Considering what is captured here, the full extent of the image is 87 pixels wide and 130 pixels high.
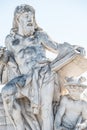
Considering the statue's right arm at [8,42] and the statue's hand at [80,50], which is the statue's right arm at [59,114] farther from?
the statue's right arm at [8,42]

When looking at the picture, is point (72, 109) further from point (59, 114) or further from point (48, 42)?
point (48, 42)

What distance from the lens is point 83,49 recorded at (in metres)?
9.80

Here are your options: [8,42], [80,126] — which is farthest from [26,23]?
[80,126]

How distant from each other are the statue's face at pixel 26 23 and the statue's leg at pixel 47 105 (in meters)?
1.59

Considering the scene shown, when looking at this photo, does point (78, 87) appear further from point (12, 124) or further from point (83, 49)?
point (12, 124)

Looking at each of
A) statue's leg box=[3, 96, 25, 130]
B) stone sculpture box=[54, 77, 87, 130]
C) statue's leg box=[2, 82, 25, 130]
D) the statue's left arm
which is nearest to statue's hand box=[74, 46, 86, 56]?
stone sculpture box=[54, 77, 87, 130]

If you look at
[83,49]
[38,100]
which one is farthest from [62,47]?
[38,100]

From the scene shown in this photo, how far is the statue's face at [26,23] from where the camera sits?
10.7 m

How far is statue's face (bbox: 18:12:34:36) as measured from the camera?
10.7m

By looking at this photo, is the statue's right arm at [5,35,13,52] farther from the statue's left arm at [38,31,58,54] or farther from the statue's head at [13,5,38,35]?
the statue's left arm at [38,31,58,54]

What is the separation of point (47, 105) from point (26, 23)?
6.52 ft

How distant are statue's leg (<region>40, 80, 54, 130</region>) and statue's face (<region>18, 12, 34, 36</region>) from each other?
1.59 metres

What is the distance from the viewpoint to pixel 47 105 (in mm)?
9461

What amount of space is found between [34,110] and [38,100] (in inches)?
7.6
